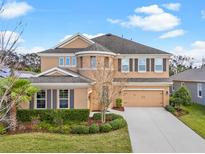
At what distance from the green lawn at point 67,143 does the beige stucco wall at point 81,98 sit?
620cm

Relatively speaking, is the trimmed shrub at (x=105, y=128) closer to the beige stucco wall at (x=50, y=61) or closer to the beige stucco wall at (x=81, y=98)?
the beige stucco wall at (x=81, y=98)

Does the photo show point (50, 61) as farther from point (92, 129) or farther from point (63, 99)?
point (92, 129)

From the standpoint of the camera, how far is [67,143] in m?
14.1

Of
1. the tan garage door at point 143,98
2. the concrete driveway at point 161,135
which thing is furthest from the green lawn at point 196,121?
the tan garage door at point 143,98

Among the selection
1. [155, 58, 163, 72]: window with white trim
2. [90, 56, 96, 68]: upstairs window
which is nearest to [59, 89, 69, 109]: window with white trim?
[90, 56, 96, 68]: upstairs window

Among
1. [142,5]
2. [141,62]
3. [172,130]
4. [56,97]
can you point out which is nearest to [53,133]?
[56,97]

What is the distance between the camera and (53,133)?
17125 mm

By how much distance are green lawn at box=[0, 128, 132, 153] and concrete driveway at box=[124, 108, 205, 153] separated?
2.76 feet

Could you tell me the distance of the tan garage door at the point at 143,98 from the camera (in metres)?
29.4

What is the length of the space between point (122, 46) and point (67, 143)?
19.9 m

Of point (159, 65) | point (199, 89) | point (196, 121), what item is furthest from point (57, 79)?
point (199, 89)

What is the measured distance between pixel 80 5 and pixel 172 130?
36.5 feet

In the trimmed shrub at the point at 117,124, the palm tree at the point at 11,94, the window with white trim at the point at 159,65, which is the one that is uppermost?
the window with white trim at the point at 159,65

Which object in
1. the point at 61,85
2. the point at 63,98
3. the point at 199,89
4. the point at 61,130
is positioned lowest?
the point at 61,130
